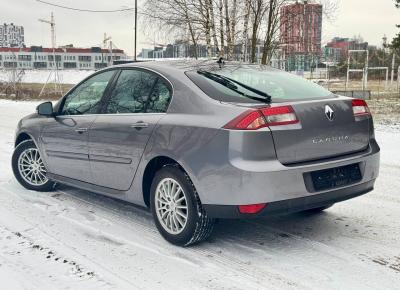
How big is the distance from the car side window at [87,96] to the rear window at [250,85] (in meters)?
1.13

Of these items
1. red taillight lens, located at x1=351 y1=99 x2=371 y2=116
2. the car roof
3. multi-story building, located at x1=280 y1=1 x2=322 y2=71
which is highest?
multi-story building, located at x1=280 y1=1 x2=322 y2=71

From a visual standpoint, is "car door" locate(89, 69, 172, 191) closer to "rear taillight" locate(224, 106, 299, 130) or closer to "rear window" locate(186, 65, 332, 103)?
"rear window" locate(186, 65, 332, 103)

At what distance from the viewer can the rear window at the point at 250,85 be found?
3828 millimetres

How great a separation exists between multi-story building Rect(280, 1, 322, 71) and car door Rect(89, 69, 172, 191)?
42.3 ft

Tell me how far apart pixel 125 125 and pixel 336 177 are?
1.87 meters

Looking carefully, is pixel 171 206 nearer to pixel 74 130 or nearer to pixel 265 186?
pixel 265 186

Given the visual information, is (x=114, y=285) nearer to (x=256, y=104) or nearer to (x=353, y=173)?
(x=256, y=104)

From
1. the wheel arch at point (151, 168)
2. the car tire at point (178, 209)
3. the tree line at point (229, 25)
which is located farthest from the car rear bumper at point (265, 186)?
the tree line at point (229, 25)

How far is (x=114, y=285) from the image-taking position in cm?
322

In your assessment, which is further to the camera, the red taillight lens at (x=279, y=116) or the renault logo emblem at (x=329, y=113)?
the renault logo emblem at (x=329, y=113)

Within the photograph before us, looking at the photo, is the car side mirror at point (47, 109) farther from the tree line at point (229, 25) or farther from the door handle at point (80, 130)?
the tree line at point (229, 25)

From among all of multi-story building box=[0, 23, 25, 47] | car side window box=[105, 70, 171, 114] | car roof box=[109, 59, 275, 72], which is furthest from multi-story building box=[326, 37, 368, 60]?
multi-story building box=[0, 23, 25, 47]

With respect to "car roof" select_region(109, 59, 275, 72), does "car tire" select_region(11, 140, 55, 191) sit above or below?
below

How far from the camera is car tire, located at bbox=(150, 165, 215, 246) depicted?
3.78 m
